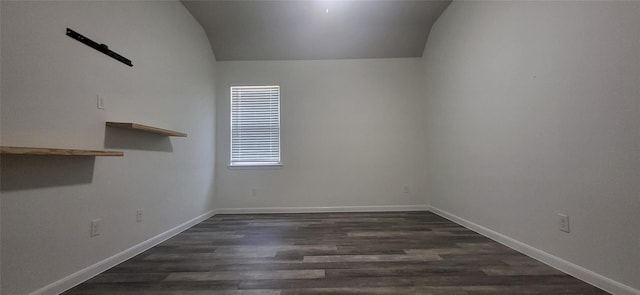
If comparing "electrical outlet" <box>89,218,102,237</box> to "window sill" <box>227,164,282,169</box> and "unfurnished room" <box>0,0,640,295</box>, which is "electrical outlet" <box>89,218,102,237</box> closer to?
"unfurnished room" <box>0,0,640,295</box>

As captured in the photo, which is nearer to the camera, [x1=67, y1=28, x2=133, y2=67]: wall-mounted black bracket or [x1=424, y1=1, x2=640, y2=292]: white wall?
[x1=424, y1=1, x2=640, y2=292]: white wall

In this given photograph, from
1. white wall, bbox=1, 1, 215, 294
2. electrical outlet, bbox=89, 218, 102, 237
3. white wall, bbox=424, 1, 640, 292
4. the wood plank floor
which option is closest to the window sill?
white wall, bbox=1, 1, 215, 294

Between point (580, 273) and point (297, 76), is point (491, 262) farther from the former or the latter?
point (297, 76)

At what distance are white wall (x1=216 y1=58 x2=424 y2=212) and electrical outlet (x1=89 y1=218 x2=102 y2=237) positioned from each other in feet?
Result: 7.42

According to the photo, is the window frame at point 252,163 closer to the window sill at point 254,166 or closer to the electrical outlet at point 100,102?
the window sill at point 254,166

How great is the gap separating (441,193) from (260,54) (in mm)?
3511

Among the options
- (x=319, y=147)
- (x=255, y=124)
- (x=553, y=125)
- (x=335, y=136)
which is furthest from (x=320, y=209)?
(x=553, y=125)

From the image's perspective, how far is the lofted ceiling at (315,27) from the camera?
3363 mm

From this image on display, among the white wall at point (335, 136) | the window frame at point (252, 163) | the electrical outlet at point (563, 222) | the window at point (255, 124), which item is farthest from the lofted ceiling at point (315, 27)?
the electrical outlet at point (563, 222)

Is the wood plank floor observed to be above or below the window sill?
below

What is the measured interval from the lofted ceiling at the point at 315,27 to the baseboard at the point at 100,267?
278 centimetres

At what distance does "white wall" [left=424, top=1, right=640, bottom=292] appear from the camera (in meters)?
1.43

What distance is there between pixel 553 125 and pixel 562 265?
992mm

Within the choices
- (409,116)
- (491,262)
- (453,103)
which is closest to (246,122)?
(409,116)
